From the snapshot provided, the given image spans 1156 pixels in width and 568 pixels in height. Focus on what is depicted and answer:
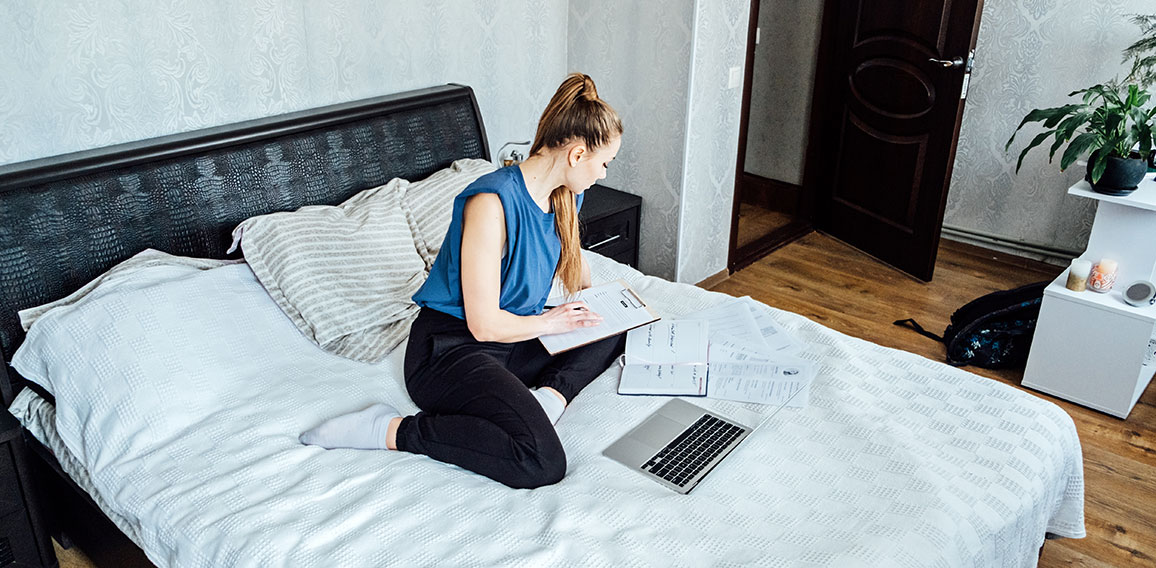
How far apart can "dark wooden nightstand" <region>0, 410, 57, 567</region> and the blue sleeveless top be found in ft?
3.05

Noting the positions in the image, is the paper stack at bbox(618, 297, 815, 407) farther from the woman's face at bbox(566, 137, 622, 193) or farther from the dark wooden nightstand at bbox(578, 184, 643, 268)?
the dark wooden nightstand at bbox(578, 184, 643, 268)

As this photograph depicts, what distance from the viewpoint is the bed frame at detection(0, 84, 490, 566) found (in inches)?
77.9

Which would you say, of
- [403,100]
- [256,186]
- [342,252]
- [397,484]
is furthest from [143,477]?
[403,100]

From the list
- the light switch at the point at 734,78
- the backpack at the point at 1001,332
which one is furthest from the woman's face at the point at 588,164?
the backpack at the point at 1001,332

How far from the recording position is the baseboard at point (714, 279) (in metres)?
3.71

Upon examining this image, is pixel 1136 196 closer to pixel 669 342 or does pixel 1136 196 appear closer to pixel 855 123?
pixel 855 123

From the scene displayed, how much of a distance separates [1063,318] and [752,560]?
191cm

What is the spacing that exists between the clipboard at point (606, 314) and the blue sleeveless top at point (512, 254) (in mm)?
121

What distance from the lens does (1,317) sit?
6.39 ft

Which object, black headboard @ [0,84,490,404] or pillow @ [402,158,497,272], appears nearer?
black headboard @ [0,84,490,404]

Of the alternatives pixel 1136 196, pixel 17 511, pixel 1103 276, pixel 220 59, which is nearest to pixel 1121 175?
pixel 1136 196

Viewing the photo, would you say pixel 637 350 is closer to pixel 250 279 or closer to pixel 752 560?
pixel 752 560

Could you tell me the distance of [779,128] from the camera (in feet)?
15.2

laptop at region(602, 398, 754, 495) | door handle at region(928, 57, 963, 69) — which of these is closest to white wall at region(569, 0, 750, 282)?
door handle at region(928, 57, 963, 69)
